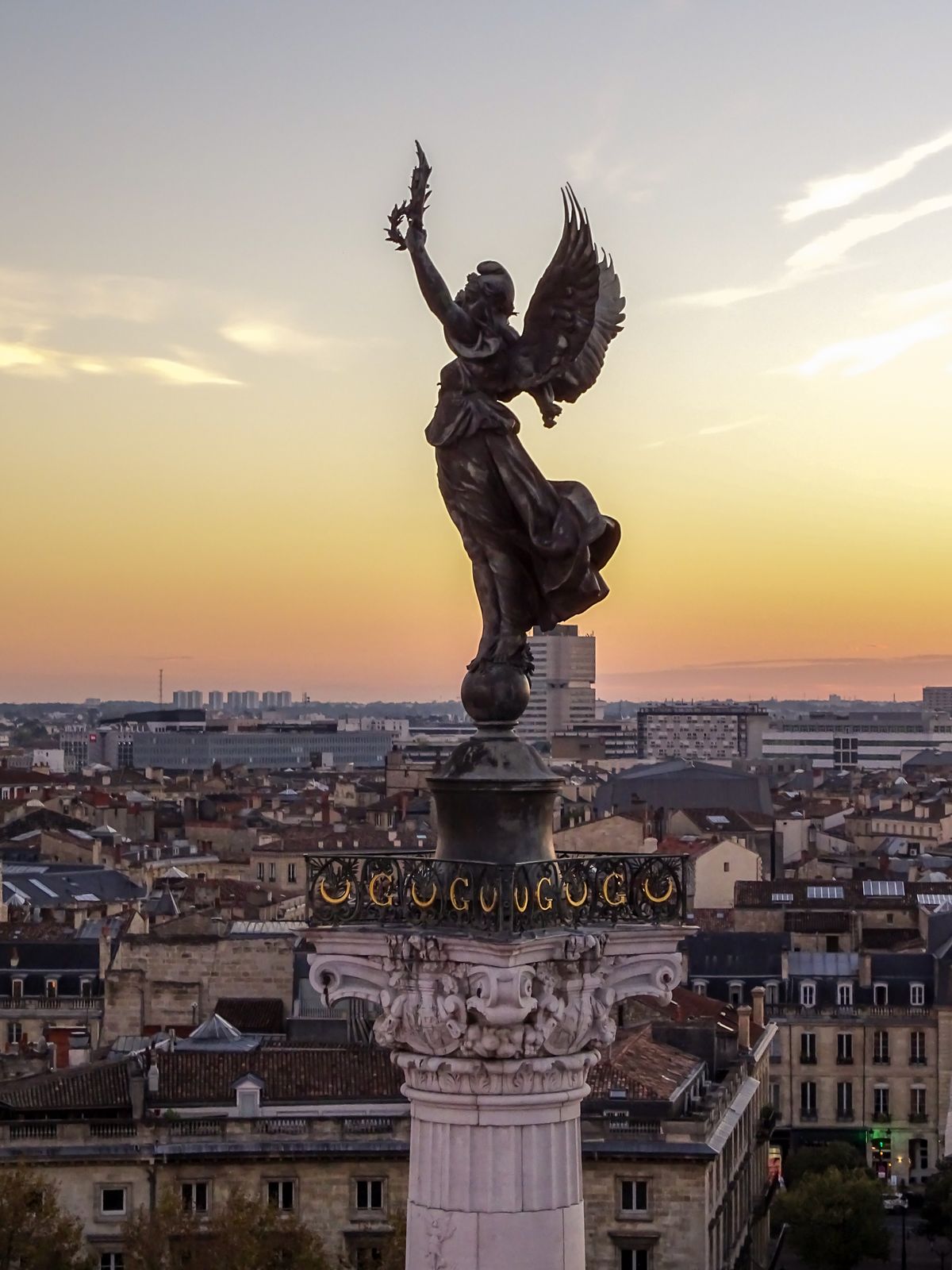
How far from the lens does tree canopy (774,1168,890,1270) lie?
A: 6278 cm

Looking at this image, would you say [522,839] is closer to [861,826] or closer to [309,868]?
[309,868]

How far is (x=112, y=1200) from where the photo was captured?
1940 inches

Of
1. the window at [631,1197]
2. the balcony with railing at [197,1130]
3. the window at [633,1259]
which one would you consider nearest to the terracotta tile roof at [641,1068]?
the window at [631,1197]

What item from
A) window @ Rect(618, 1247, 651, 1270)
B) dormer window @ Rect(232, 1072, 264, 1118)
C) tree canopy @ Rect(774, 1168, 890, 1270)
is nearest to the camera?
dormer window @ Rect(232, 1072, 264, 1118)

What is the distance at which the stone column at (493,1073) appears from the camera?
11086mm

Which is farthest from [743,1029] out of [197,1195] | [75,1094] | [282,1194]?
[75,1094]

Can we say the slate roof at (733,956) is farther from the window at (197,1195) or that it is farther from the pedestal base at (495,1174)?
the pedestal base at (495,1174)

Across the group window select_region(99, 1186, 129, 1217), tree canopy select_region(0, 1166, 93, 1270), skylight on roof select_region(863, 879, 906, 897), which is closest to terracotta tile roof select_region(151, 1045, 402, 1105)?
window select_region(99, 1186, 129, 1217)

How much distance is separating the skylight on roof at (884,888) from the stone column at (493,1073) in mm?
89512

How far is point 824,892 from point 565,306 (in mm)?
88328

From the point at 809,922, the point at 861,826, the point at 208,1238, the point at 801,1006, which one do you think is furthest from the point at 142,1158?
the point at 861,826

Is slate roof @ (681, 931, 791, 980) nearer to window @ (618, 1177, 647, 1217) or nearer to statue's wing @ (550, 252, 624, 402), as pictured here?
window @ (618, 1177, 647, 1217)

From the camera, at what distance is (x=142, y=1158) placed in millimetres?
49188

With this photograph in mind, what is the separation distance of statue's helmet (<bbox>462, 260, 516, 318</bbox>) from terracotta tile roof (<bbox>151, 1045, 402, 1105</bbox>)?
40.0 metres
